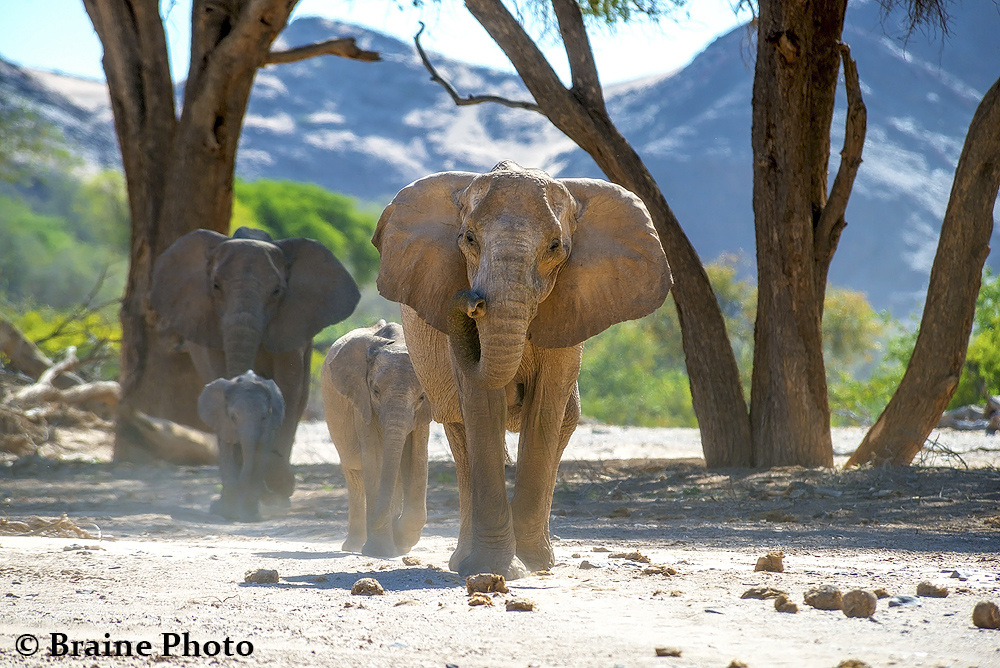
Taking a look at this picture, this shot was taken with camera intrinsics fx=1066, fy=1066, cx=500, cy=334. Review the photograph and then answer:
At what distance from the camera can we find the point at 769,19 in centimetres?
882

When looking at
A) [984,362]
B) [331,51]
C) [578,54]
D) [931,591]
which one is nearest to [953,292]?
[578,54]

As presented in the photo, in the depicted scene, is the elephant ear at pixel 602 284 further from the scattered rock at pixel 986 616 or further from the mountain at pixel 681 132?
the mountain at pixel 681 132

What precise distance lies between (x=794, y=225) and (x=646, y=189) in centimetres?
129

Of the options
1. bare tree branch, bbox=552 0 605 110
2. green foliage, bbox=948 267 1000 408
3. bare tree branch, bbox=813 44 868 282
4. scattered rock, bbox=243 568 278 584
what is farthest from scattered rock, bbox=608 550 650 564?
green foliage, bbox=948 267 1000 408

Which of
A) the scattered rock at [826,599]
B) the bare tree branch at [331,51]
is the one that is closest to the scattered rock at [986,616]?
the scattered rock at [826,599]

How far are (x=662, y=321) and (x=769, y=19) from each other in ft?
99.0

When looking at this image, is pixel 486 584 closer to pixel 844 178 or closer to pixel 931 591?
pixel 931 591

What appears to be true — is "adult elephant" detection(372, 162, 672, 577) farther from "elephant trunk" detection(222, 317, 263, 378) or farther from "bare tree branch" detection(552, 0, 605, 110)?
"elephant trunk" detection(222, 317, 263, 378)

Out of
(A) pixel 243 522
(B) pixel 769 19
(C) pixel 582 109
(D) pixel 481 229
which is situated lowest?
(A) pixel 243 522

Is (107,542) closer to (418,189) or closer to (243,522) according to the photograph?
(243,522)

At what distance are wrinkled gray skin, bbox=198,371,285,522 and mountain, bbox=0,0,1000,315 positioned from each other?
79.7m

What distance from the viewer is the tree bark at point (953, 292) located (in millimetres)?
8430

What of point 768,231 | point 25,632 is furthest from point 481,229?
point 768,231

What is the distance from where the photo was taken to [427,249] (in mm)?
4762
